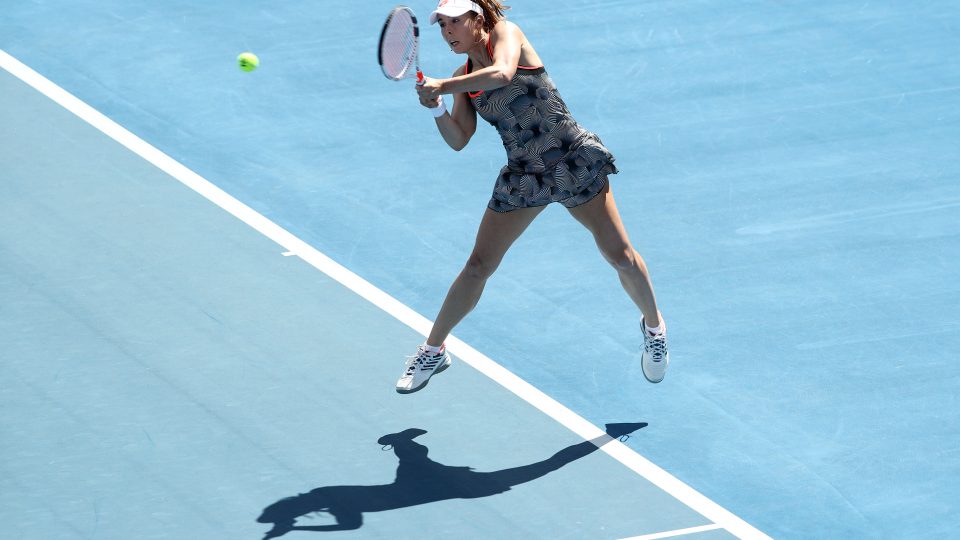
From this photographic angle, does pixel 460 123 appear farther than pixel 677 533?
Yes

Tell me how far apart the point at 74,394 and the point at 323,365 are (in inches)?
50.8

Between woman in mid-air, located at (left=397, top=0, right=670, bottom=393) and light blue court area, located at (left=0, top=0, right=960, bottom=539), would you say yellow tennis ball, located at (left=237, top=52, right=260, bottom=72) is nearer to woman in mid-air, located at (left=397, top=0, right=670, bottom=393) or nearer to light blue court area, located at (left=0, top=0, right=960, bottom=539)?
light blue court area, located at (left=0, top=0, right=960, bottom=539)

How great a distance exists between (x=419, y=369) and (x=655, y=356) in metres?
1.20

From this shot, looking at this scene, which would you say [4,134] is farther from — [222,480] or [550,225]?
[222,480]

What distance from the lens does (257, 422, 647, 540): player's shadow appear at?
23.1ft

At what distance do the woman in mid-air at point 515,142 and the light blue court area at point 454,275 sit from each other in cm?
76

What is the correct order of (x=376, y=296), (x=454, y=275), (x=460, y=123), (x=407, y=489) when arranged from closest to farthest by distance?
(x=407, y=489) < (x=460, y=123) < (x=376, y=296) < (x=454, y=275)

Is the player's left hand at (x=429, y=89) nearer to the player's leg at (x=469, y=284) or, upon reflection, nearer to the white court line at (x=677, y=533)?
the player's leg at (x=469, y=284)

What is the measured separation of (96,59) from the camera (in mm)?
12391

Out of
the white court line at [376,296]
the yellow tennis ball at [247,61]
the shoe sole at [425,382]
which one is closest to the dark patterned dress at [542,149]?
the shoe sole at [425,382]

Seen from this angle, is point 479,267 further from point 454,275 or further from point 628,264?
point 454,275

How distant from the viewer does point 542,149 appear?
295 inches

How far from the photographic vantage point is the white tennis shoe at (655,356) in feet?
26.2

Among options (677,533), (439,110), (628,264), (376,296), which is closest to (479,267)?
(628,264)
